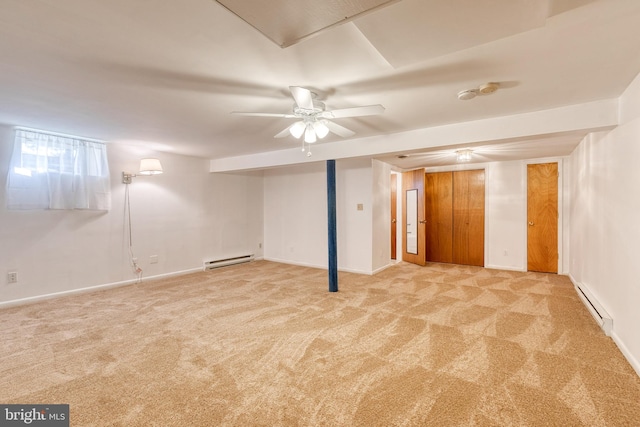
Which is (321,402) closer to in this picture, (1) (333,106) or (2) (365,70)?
(2) (365,70)

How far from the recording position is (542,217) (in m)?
5.49

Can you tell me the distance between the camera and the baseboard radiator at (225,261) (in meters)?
5.99

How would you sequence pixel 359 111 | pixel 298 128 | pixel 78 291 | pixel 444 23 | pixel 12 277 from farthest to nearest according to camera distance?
pixel 78 291 < pixel 12 277 < pixel 298 128 < pixel 359 111 < pixel 444 23

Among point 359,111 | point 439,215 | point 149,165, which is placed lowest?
point 439,215

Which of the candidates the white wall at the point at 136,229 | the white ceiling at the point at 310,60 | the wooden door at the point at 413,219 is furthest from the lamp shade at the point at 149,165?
the wooden door at the point at 413,219

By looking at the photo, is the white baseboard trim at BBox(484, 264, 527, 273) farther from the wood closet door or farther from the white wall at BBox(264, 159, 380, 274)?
the white wall at BBox(264, 159, 380, 274)

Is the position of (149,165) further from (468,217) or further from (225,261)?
(468,217)

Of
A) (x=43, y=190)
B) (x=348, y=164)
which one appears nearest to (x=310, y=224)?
A: (x=348, y=164)

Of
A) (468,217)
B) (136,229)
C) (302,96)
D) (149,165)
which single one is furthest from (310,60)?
(468,217)

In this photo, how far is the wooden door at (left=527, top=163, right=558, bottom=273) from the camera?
541 cm

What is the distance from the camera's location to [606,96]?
2660 mm

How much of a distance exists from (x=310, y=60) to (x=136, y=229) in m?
4.56

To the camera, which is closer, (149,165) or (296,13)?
(296,13)

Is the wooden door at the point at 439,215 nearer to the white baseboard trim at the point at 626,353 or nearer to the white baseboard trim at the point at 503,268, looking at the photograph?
the white baseboard trim at the point at 503,268
